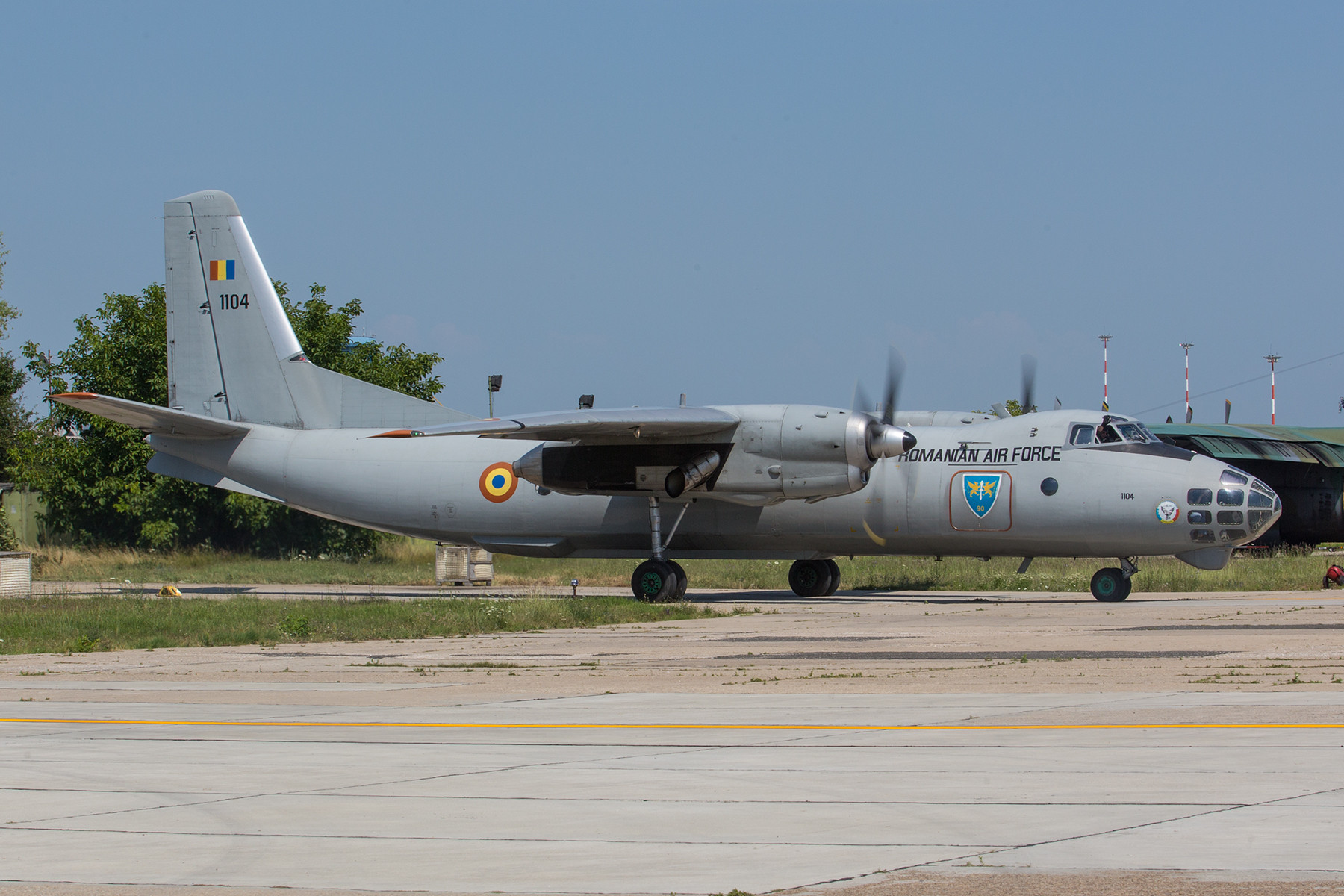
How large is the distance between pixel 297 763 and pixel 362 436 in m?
24.5

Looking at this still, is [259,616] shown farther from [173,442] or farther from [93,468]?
[93,468]

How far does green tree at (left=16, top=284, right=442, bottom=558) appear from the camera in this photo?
56406mm

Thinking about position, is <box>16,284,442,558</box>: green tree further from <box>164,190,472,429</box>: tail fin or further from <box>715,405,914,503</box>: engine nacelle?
<box>715,405,914,503</box>: engine nacelle

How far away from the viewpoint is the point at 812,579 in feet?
106

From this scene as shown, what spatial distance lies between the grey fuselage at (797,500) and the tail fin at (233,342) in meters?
0.73

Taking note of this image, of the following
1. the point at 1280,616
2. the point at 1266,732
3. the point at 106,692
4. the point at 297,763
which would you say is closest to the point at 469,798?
the point at 297,763

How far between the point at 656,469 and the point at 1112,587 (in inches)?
368

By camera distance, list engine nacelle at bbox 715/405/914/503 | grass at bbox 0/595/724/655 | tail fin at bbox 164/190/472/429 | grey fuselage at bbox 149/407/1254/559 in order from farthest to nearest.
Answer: tail fin at bbox 164/190/472/429
grey fuselage at bbox 149/407/1254/559
engine nacelle at bbox 715/405/914/503
grass at bbox 0/595/724/655

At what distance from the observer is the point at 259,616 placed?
2327cm

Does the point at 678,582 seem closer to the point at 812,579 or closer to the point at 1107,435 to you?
the point at 812,579

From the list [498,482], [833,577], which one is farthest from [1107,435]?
[498,482]

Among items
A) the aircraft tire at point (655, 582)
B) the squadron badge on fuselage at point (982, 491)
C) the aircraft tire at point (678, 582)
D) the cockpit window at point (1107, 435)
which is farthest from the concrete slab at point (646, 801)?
the aircraft tire at point (678, 582)

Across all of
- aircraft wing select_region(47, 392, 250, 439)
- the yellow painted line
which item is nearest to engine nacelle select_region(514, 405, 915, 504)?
aircraft wing select_region(47, 392, 250, 439)

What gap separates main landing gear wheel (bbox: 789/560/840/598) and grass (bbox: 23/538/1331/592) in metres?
3.21
